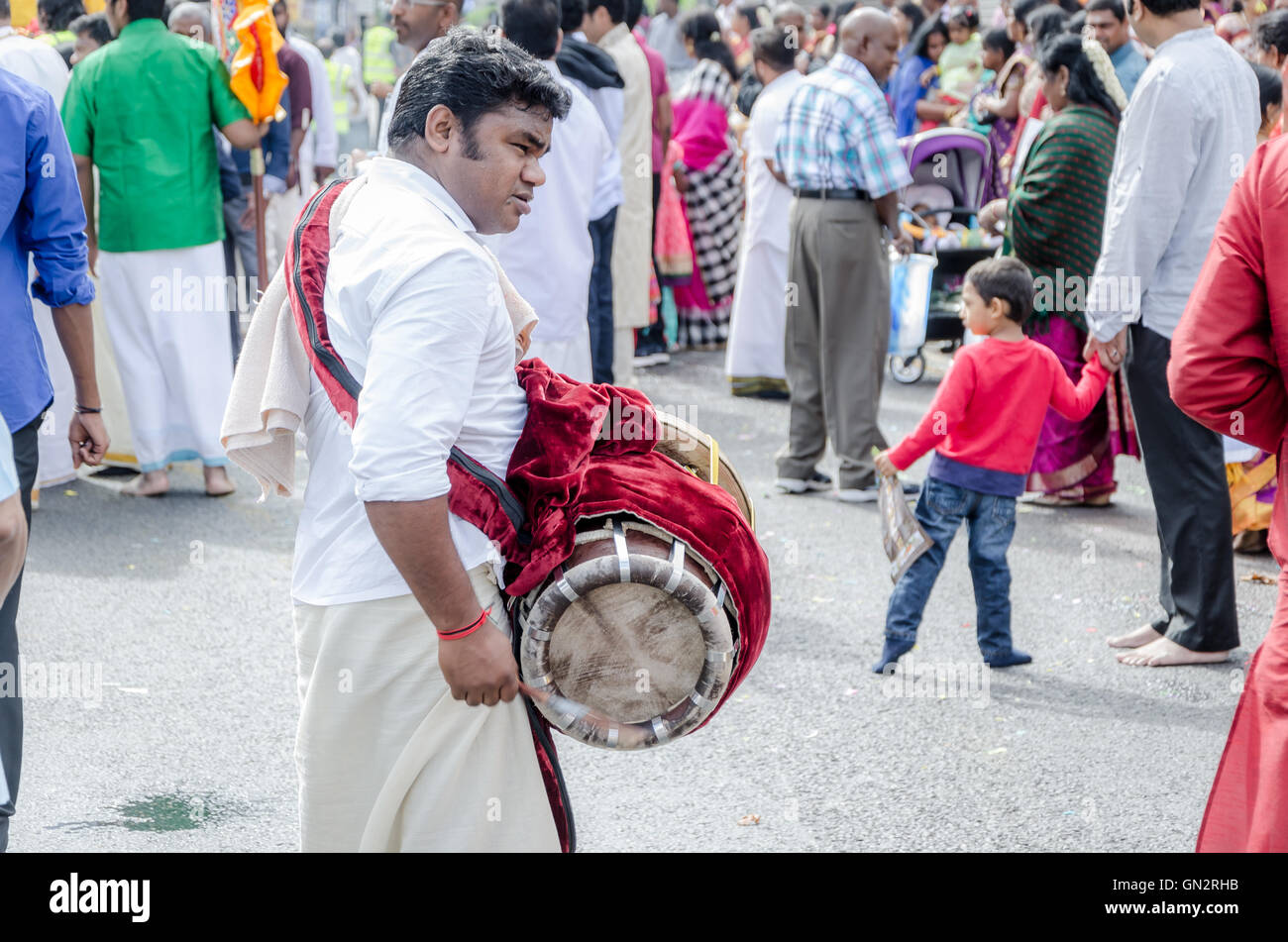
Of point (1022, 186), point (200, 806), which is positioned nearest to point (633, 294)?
point (1022, 186)

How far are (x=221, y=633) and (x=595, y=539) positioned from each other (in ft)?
10.5

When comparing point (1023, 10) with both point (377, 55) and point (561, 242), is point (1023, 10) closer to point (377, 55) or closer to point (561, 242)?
point (561, 242)

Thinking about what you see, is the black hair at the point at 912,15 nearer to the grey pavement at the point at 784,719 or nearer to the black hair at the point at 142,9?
the grey pavement at the point at 784,719

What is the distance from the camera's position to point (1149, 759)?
165 inches

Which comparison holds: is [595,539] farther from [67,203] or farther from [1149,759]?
[1149,759]

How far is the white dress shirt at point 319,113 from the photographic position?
9.92 meters

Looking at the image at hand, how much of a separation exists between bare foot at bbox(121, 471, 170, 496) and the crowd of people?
0.01 metres

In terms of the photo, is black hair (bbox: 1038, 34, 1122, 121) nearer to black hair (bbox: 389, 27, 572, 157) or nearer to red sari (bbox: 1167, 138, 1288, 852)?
red sari (bbox: 1167, 138, 1288, 852)

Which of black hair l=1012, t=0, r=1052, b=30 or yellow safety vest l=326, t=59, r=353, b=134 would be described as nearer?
black hair l=1012, t=0, r=1052, b=30

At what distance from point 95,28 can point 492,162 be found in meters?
6.64

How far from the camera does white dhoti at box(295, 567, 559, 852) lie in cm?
232

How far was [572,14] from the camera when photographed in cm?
703

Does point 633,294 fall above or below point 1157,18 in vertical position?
below

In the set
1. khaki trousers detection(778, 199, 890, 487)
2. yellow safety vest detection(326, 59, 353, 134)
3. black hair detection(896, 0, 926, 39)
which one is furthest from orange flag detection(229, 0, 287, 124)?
black hair detection(896, 0, 926, 39)
